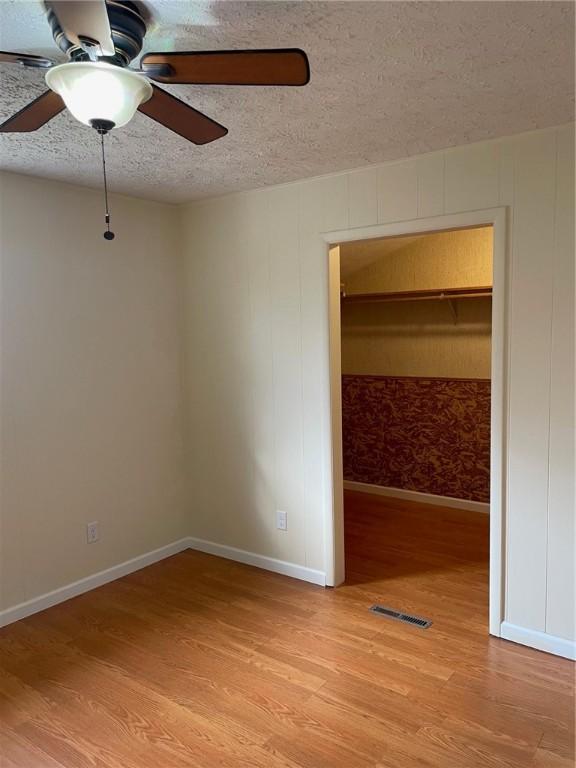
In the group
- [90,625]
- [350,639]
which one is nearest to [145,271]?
[90,625]

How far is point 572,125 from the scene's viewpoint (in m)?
2.33

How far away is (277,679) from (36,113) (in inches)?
92.2

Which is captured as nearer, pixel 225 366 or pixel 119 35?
pixel 119 35

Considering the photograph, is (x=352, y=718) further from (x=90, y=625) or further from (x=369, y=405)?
(x=369, y=405)

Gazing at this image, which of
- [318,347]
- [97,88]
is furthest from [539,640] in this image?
[97,88]

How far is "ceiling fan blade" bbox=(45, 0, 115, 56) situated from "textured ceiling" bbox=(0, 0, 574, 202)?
0.58 feet

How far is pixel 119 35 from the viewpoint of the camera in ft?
4.96

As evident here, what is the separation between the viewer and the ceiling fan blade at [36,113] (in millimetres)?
1626

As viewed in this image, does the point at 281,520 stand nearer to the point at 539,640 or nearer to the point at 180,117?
the point at 539,640

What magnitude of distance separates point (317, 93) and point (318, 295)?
131 centimetres

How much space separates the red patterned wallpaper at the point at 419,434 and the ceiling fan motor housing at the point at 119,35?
12.3 feet

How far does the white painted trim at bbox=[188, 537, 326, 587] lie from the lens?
11.1ft

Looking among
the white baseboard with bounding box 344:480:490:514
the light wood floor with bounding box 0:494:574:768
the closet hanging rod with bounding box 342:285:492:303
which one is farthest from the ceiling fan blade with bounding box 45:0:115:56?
the white baseboard with bounding box 344:480:490:514

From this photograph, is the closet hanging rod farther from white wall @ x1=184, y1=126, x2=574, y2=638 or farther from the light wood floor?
the light wood floor
